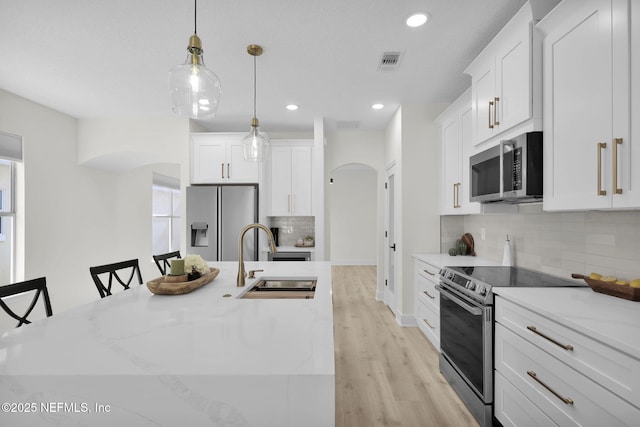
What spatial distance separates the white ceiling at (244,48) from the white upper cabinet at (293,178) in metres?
0.81

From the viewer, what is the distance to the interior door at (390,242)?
4.34 meters

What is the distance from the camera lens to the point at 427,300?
10.6ft

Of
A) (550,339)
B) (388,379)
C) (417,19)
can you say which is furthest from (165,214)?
(550,339)

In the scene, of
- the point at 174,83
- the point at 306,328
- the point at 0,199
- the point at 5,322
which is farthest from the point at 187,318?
the point at 0,199

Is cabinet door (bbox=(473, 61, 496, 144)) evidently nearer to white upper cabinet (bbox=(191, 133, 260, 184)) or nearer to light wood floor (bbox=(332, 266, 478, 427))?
light wood floor (bbox=(332, 266, 478, 427))

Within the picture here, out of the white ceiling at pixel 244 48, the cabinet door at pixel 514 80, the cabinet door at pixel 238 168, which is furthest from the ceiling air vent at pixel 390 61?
the cabinet door at pixel 238 168

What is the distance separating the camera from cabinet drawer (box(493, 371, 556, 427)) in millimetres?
1517

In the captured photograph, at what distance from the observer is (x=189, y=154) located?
4410 mm

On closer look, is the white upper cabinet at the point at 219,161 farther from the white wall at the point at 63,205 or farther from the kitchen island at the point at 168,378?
the kitchen island at the point at 168,378

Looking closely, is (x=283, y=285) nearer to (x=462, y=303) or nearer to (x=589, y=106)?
(x=462, y=303)

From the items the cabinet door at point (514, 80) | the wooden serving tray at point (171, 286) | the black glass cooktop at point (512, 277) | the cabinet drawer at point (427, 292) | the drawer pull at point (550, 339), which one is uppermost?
the cabinet door at point (514, 80)

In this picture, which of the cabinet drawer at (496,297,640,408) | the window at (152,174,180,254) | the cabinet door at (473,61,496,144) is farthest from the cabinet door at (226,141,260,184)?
the cabinet drawer at (496,297,640,408)

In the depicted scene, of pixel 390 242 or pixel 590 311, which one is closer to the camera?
pixel 590 311

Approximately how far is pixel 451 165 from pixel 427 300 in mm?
1449
